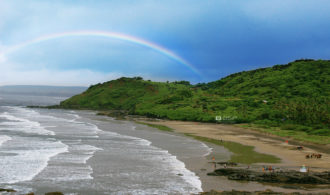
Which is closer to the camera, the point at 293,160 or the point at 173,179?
the point at 173,179

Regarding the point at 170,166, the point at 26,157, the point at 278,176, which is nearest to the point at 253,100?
the point at 170,166

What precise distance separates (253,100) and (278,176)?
93.6m

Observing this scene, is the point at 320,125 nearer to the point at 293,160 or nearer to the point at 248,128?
the point at 248,128

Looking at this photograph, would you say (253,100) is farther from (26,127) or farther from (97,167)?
(97,167)

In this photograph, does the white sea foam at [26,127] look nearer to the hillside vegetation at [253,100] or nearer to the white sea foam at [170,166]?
the white sea foam at [170,166]

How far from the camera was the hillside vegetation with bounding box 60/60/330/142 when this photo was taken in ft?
262

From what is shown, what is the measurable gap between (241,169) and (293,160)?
9185 millimetres

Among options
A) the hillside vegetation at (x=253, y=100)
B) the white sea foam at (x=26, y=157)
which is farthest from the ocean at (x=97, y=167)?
the hillside vegetation at (x=253, y=100)

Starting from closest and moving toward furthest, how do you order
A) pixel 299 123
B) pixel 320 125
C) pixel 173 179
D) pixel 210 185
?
pixel 210 185 → pixel 173 179 → pixel 320 125 → pixel 299 123

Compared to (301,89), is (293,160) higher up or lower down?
lower down

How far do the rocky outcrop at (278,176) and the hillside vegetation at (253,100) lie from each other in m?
35.9

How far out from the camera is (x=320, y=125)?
68.1m

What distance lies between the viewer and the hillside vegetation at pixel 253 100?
79.8 meters

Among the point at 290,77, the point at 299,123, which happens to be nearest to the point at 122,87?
the point at 290,77
